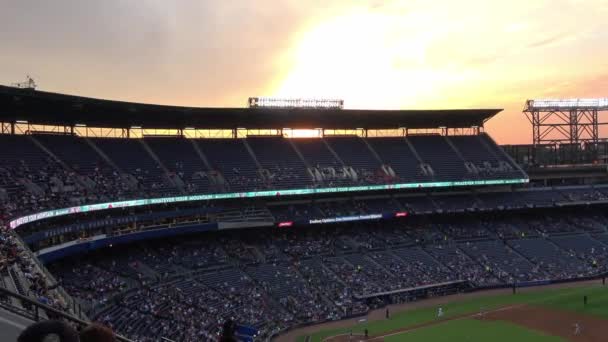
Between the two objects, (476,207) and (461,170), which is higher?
(461,170)

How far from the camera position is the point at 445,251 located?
198ft

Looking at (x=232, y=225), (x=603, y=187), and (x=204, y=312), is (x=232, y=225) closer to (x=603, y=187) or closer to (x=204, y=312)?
(x=204, y=312)

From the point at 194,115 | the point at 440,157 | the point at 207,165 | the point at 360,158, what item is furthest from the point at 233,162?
the point at 440,157

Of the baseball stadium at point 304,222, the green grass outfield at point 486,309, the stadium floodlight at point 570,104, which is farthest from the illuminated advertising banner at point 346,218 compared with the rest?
the stadium floodlight at point 570,104

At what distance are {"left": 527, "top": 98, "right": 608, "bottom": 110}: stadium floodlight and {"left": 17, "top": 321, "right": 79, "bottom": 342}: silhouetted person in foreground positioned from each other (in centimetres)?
8435

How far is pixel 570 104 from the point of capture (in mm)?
78750

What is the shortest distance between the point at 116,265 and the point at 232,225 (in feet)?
41.9

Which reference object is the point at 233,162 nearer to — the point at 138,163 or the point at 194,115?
the point at 194,115

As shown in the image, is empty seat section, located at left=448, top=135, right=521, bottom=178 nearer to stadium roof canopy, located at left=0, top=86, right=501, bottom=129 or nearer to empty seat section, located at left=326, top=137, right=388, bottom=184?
stadium roof canopy, located at left=0, top=86, right=501, bottom=129

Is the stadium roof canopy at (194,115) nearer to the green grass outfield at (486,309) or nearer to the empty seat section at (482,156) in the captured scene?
the empty seat section at (482,156)

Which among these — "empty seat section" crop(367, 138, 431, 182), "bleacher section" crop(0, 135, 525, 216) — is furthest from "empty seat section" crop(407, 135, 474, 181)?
"empty seat section" crop(367, 138, 431, 182)

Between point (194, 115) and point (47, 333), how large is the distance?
181ft

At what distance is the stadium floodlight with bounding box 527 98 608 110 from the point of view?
78.4 meters

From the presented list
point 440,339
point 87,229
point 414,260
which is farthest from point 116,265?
point 414,260
